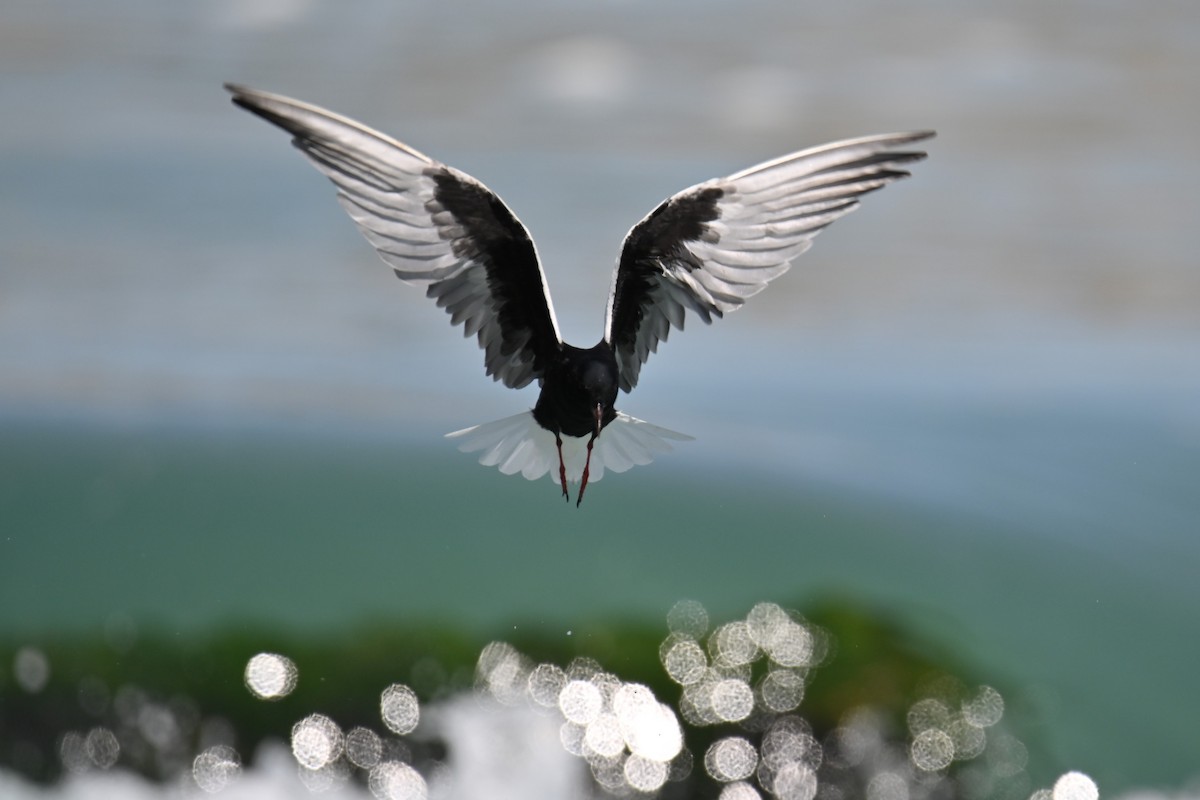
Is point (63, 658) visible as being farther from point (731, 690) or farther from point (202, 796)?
point (731, 690)

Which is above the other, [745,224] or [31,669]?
[745,224]

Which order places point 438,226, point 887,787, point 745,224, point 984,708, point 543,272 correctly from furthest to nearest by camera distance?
1. point 984,708
2. point 887,787
3. point 745,224
4. point 438,226
5. point 543,272

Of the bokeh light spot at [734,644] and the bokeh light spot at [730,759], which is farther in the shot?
the bokeh light spot at [734,644]

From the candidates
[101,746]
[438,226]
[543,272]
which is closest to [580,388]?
[543,272]

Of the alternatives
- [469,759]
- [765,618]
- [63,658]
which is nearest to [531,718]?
[469,759]

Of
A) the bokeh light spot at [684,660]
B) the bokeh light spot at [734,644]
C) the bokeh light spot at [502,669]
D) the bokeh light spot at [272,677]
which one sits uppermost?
the bokeh light spot at [734,644]

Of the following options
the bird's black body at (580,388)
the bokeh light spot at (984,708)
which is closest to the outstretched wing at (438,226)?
the bird's black body at (580,388)

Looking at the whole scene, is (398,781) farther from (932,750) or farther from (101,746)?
(932,750)

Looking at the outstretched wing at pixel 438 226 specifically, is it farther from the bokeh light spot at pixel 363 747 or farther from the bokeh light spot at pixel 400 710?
the bokeh light spot at pixel 363 747
